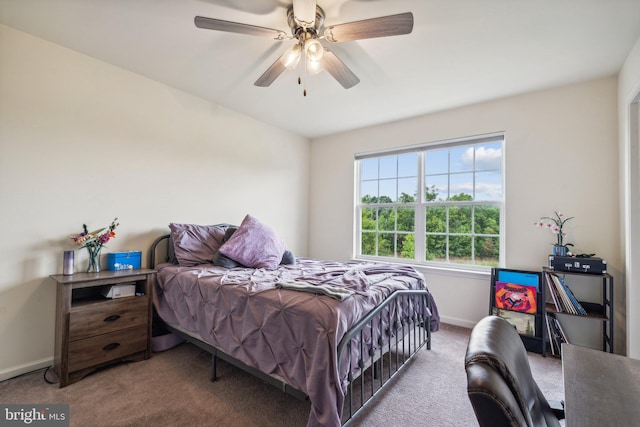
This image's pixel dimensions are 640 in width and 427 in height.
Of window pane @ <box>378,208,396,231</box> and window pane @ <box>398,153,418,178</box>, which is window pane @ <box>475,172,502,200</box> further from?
window pane @ <box>378,208,396,231</box>

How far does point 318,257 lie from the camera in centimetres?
452

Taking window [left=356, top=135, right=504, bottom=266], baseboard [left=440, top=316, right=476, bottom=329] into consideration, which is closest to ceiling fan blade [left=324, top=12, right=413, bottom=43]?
window [left=356, top=135, right=504, bottom=266]

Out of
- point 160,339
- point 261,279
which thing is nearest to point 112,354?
point 160,339

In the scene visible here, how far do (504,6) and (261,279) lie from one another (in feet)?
8.10

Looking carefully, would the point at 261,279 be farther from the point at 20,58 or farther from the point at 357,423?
the point at 20,58

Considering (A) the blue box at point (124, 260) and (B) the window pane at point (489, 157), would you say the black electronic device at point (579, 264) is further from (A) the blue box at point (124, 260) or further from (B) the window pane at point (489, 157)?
(A) the blue box at point (124, 260)

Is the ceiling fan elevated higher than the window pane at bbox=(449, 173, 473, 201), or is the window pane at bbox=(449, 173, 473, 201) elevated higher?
the ceiling fan

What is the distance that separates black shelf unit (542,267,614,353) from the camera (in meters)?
2.33

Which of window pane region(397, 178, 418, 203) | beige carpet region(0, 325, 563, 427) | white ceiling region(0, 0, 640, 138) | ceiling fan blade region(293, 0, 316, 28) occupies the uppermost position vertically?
white ceiling region(0, 0, 640, 138)

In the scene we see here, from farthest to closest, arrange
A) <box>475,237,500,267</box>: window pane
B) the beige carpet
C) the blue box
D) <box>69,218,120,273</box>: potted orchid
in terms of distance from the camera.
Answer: <box>475,237,500,267</box>: window pane → the blue box → <box>69,218,120,273</box>: potted orchid → the beige carpet

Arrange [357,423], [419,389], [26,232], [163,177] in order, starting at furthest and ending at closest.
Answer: [163,177], [26,232], [419,389], [357,423]

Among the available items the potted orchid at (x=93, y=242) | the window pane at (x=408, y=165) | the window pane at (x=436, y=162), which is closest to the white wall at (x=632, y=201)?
the window pane at (x=436, y=162)

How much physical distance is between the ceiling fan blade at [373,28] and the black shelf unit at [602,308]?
8.07 ft

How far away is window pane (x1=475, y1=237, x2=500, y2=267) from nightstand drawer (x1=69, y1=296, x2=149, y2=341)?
3461 mm
